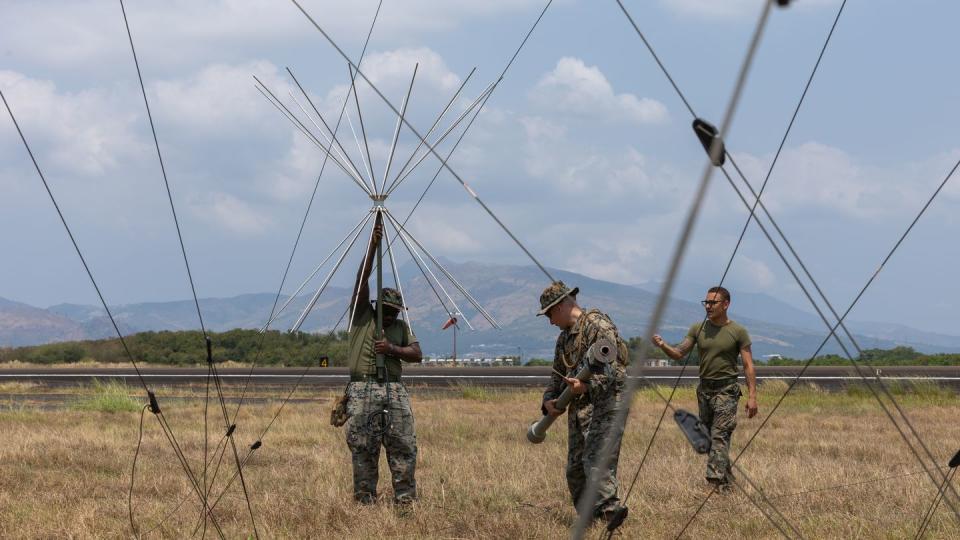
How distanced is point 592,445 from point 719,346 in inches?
104

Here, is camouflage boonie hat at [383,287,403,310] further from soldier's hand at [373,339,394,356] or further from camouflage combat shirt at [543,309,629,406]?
camouflage combat shirt at [543,309,629,406]

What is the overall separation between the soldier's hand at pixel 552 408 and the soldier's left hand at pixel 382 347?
1.56m

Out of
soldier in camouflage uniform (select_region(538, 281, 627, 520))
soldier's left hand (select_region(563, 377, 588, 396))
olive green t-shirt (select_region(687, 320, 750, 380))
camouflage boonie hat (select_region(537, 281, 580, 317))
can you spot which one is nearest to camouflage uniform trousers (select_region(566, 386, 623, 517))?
soldier in camouflage uniform (select_region(538, 281, 627, 520))

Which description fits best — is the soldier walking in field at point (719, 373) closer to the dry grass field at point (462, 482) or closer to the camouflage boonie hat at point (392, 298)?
the dry grass field at point (462, 482)

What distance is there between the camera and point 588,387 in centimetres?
798

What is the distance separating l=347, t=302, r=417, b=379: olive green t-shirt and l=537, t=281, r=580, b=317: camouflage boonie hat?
1651 mm

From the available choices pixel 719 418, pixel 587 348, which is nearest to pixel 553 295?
pixel 587 348

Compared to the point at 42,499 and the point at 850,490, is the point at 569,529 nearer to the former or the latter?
the point at 850,490

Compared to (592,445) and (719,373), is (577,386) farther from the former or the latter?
(719,373)

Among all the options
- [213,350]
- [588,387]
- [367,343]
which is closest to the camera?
[588,387]

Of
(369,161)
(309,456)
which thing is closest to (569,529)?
(369,161)

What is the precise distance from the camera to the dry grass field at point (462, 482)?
8.55 meters

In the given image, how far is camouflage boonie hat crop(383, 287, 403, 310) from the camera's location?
372 inches

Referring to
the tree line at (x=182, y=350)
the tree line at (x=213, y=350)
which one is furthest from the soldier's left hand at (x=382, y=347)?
the tree line at (x=182, y=350)
